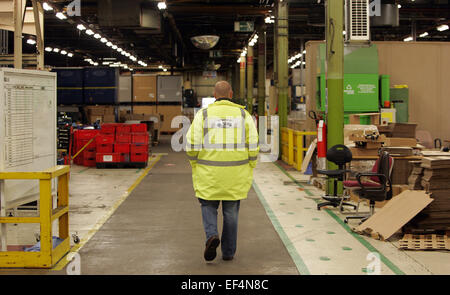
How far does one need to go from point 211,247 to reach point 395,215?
108 inches

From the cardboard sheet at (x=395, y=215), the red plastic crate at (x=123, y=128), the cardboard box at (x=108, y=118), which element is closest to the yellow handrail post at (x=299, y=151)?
the red plastic crate at (x=123, y=128)

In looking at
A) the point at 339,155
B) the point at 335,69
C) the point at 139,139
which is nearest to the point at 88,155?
the point at 139,139

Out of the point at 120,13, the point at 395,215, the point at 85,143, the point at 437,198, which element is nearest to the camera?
the point at 437,198

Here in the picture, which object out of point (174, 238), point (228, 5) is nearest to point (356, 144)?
point (174, 238)

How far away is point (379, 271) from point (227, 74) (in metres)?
45.5

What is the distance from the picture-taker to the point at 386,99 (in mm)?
13031

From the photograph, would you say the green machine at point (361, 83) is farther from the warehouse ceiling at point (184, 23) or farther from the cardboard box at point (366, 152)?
the cardboard box at point (366, 152)

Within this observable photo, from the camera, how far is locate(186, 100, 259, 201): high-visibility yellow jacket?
17.0 feet

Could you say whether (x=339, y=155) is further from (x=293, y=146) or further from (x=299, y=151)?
(x=293, y=146)

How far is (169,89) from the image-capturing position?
89.4 ft

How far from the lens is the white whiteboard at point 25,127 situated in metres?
5.40

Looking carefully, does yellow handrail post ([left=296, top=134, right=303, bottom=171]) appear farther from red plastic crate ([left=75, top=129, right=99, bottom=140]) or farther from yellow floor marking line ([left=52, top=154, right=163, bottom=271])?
red plastic crate ([left=75, top=129, right=99, bottom=140])

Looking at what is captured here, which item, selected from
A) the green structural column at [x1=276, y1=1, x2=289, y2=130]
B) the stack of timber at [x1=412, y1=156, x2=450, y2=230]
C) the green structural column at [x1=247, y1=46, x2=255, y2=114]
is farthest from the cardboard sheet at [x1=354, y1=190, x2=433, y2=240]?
the green structural column at [x1=247, y1=46, x2=255, y2=114]

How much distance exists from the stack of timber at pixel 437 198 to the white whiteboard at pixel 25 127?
15.8ft
